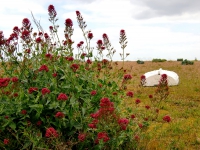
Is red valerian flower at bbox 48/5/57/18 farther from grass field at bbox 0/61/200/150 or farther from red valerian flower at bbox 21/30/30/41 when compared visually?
grass field at bbox 0/61/200/150

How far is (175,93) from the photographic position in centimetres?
972

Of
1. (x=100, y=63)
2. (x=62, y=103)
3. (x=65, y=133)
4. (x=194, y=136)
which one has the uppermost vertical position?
(x=100, y=63)

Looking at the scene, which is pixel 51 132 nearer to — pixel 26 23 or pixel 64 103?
pixel 64 103

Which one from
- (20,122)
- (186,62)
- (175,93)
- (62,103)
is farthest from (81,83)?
(186,62)

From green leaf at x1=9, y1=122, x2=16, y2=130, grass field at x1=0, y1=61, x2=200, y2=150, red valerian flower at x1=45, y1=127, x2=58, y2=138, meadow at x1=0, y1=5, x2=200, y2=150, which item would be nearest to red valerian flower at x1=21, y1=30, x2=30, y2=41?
meadow at x1=0, y1=5, x2=200, y2=150

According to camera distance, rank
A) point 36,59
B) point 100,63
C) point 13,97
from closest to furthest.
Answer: point 13,97, point 36,59, point 100,63

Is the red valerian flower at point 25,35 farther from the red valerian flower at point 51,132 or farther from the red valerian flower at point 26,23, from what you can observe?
the red valerian flower at point 51,132

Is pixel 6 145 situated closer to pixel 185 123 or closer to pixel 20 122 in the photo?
pixel 20 122

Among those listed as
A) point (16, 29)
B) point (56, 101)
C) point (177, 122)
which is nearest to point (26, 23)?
point (16, 29)

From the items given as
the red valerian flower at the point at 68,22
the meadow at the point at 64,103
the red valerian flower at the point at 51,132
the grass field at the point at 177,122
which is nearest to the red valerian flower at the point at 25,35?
the meadow at the point at 64,103

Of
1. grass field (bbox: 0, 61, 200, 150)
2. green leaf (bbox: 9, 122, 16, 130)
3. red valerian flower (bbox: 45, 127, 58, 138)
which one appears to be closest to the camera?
red valerian flower (bbox: 45, 127, 58, 138)

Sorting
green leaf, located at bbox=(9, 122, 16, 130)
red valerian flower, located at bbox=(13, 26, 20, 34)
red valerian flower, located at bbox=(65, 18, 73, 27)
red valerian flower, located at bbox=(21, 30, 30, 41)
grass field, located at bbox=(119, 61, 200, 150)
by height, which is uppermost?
red valerian flower, located at bbox=(65, 18, 73, 27)

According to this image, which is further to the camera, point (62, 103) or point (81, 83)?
point (81, 83)

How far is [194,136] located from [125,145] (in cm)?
188
